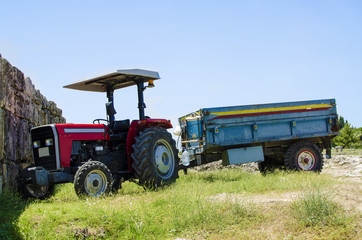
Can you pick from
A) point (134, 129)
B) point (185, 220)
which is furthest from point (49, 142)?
point (185, 220)

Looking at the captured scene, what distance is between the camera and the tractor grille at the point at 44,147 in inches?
256

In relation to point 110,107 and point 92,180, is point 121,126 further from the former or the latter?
point 92,180

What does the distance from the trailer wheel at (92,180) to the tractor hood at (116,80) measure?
186 cm

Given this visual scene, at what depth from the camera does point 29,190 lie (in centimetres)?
651

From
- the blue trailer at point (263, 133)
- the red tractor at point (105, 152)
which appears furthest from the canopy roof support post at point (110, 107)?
the blue trailer at point (263, 133)

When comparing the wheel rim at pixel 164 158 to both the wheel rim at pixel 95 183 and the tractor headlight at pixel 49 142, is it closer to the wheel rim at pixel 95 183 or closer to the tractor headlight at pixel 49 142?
the wheel rim at pixel 95 183

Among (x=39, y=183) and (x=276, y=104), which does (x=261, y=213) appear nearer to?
(x=39, y=183)

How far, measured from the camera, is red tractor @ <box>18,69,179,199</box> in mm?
6145

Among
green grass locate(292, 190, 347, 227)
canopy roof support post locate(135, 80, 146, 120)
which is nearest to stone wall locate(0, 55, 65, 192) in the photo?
canopy roof support post locate(135, 80, 146, 120)

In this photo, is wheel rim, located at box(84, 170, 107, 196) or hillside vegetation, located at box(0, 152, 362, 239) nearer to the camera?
hillside vegetation, located at box(0, 152, 362, 239)

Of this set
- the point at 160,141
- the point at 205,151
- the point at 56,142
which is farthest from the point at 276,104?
the point at 56,142

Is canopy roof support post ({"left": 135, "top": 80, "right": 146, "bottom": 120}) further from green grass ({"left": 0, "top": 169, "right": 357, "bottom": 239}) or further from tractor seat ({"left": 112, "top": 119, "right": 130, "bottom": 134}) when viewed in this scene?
green grass ({"left": 0, "top": 169, "right": 357, "bottom": 239})

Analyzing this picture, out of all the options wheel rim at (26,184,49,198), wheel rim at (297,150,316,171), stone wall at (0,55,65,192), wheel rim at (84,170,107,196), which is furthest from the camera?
wheel rim at (297,150,316,171)

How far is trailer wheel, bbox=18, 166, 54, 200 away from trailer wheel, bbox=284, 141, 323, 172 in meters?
5.95
